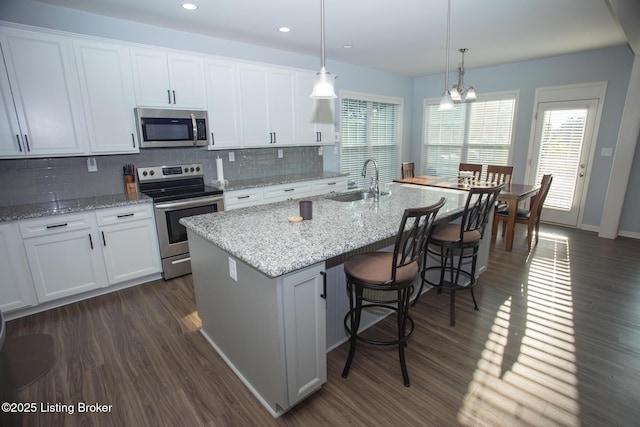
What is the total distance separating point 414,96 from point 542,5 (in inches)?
152

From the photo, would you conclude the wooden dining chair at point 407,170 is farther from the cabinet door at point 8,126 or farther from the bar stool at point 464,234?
the cabinet door at point 8,126

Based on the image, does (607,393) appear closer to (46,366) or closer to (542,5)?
(542,5)

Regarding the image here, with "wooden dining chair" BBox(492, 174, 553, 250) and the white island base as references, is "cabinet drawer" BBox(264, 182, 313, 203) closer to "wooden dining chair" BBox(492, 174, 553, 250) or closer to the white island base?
the white island base

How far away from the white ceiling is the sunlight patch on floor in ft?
8.88

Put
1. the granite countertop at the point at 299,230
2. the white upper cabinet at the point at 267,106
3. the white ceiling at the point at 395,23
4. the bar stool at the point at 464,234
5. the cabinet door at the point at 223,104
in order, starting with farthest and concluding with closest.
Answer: the white upper cabinet at the point at 267,106
the cabinet door at the point at 223,104
the white ceiling at the point at 395,23
the bar stool at the point at 464,234
the granite countertop at the point at 299,230

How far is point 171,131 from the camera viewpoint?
10.9 feet

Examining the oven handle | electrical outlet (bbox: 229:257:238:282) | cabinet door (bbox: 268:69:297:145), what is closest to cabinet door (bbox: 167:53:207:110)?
cabinet door (bbox: 268:69:297:145)

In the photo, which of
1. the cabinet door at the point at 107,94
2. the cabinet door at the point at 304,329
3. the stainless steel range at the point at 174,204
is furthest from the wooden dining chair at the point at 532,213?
the cabinet door at the point at 107,94

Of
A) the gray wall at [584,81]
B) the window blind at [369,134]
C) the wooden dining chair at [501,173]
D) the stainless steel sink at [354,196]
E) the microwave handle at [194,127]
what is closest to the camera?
the stainless steel sink at [354,196]

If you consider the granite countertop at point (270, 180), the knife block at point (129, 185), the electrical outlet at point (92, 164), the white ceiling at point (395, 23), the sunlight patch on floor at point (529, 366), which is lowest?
the sunlight patch on floor at point (529, 366)

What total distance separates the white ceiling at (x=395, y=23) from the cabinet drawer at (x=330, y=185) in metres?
1.81

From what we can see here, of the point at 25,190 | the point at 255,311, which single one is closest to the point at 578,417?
the point at 255,311

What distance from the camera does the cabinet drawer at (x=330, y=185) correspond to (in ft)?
14.9

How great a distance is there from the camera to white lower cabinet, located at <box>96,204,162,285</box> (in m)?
2.92
